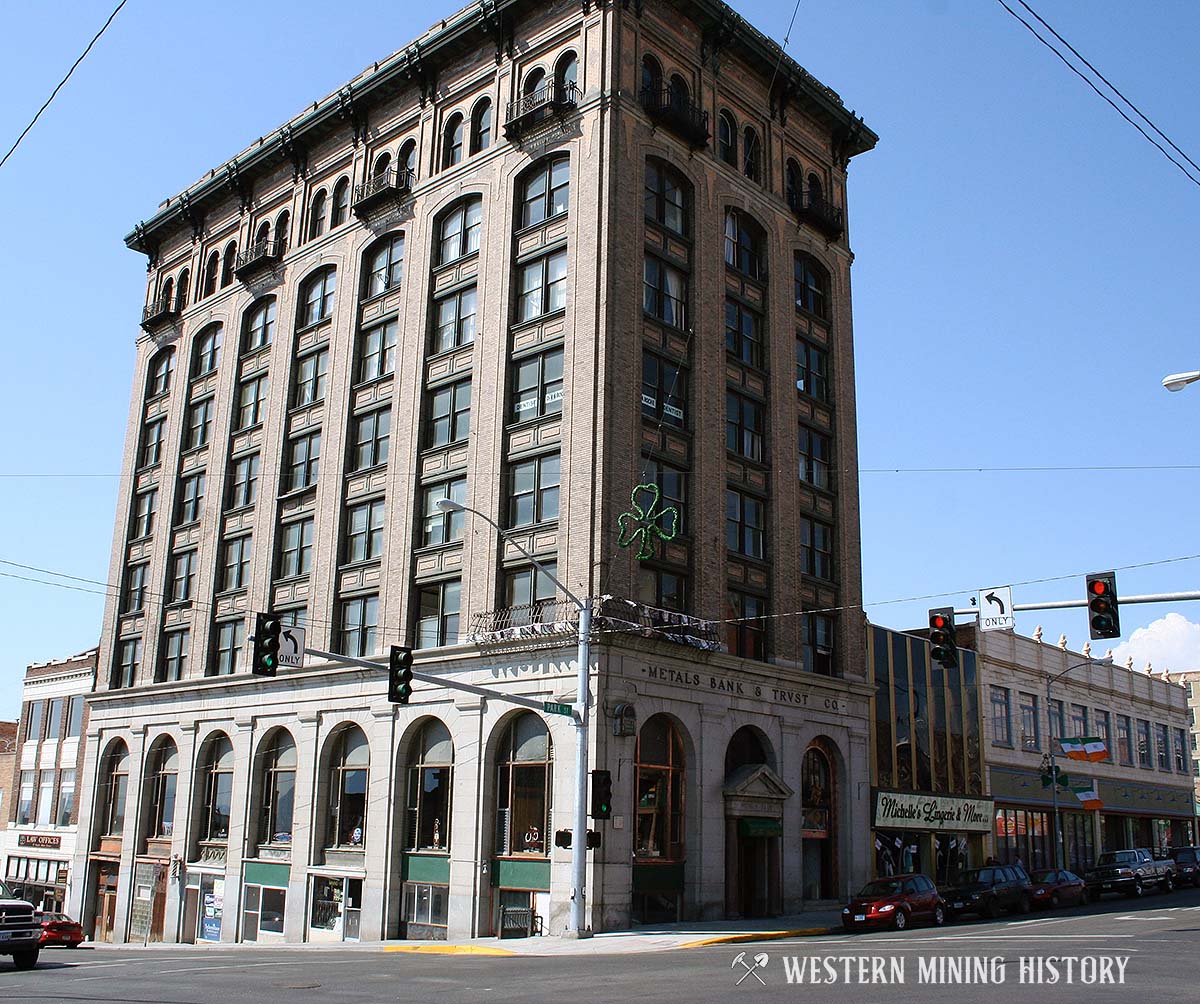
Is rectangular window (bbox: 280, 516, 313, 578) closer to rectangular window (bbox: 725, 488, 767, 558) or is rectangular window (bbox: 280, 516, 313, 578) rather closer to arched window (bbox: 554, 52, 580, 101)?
rectangular window (bbox: 725, 488, 767, 558)

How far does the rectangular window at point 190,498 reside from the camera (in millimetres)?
53647

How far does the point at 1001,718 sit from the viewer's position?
56094mm

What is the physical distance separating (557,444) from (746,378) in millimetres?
8803

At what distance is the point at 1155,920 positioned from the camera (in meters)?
31.0

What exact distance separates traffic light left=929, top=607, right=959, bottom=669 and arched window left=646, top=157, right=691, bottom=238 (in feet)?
62.0

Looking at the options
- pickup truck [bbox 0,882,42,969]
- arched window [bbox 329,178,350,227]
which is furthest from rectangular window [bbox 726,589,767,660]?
arched window [bbox 329,178,350,227]

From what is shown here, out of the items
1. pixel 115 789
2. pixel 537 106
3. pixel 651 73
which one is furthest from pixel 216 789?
pixel 651 73

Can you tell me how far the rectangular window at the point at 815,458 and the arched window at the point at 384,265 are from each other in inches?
658

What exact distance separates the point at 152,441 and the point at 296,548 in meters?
15.7

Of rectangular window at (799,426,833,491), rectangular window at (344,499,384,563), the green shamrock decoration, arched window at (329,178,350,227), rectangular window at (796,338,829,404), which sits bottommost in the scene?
the green shamrock decoration

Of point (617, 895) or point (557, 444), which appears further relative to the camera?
point (557, 444)

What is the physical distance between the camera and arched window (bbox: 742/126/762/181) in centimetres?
4584

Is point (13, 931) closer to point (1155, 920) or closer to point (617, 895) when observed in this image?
point (617, 895)

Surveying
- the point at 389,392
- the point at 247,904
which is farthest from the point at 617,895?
the point at 389,392
